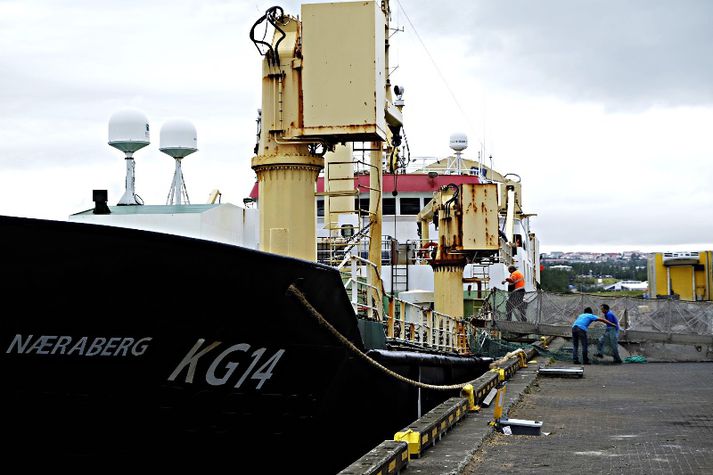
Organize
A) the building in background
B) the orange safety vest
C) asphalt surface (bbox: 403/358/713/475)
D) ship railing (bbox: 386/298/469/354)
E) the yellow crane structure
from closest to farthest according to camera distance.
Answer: asphalt surface (bbox: 403/358/713/475) → the yellow crane structure → ship railing (bbox: 386/298/469/354) → the orange safety vest → the building in background

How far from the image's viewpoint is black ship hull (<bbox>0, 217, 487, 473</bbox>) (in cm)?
634

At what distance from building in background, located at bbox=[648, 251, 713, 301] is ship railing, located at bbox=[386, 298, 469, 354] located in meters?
26.6

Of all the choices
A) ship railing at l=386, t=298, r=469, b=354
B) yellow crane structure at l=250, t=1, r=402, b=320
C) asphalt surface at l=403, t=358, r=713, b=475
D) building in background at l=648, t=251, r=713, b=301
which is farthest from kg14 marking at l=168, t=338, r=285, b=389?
building in background at l=648, t=251, r=713, b=301

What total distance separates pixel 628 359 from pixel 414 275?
19.7 feet

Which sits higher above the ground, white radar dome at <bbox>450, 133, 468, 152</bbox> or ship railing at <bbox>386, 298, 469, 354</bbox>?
white radar dome at <bbox>450, 133, 468, 152</bbox>

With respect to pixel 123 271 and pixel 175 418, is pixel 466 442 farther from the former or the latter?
pixel 123 271

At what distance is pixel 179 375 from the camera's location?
6.65 metres

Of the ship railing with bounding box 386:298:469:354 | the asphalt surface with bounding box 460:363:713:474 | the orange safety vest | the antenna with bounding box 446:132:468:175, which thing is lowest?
the asphalt surface with bounding box 460:363:713:474

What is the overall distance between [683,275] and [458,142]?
18.8m

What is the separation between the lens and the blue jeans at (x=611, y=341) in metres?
19.0

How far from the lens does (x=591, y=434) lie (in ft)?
29.3

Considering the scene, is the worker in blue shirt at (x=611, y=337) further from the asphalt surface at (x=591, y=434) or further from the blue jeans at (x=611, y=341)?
the asphalt surface at (x=591, y=434)

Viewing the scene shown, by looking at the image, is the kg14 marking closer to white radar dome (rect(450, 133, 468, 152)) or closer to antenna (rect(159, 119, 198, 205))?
antenna (rect(159, 119, 198, 205))

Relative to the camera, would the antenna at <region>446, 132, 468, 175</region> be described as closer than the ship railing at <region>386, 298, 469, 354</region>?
No
